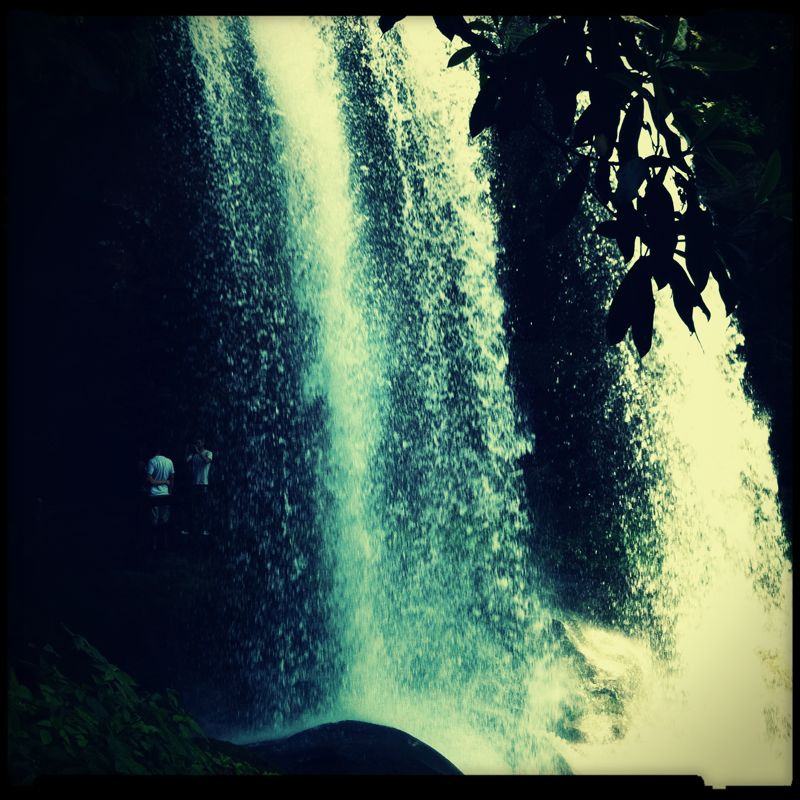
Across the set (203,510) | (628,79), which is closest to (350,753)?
(203,510)

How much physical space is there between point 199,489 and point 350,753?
2767mm

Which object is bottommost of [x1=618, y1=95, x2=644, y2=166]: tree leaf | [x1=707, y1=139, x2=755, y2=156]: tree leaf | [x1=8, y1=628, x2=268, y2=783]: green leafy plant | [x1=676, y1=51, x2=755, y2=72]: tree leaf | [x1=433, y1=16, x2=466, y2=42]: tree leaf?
[x1=8, y1=628, x2=268, y2=783]: green leafy plant

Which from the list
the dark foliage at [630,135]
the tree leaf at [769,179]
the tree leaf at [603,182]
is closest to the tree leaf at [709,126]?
the dark foliage at [630,135]

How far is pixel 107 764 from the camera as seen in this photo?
3.57 metres

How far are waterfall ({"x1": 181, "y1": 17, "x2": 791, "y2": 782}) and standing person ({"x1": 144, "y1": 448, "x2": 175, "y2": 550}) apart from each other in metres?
0.75

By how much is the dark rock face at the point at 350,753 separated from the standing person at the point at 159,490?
2090mm

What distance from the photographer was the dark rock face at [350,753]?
4688 mm

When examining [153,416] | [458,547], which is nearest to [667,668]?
[458,547]

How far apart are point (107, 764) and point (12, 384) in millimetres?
2956

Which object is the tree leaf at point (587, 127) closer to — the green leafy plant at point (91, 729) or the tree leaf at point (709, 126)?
the tree leaf at point (709, 126)

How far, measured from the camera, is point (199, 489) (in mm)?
6859

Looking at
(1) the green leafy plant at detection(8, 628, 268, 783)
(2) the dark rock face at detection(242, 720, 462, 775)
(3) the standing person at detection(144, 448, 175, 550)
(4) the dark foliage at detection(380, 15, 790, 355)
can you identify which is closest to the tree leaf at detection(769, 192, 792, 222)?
(4) the dark foliage at detection(380, 15, 790, 355)

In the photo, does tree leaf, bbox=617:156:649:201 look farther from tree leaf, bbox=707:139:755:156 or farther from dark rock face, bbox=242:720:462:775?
dark rock face, bbox=242:720:462:775

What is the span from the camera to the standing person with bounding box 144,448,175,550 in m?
6.43
